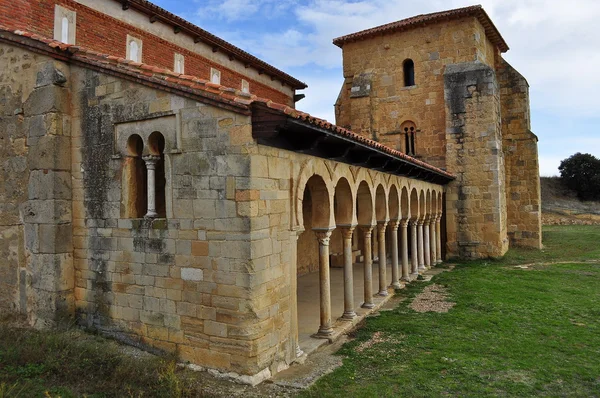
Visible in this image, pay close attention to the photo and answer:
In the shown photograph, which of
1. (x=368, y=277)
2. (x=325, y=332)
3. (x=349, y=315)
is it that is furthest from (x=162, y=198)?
(x=368, y=277)

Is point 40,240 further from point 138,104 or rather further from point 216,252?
point 216,252

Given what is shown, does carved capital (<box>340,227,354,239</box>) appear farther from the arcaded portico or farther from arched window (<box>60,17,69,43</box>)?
arched window (<box>60,17,69,43</box>)

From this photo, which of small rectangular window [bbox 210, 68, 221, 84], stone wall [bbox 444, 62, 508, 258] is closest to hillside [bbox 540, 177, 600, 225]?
stone wall [bbox 444, 62, 508, 258]

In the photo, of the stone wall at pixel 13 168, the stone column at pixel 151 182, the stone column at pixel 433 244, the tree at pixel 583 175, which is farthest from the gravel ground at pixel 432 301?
the tree at pixel 583 175

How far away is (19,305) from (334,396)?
6.15 meters

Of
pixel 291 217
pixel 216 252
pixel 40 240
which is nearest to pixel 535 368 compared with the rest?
pixel 291 217

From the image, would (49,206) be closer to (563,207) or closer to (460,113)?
(460,113)

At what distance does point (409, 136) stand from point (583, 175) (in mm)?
34281

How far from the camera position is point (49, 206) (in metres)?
7.64

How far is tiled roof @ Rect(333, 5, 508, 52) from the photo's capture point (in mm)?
18422

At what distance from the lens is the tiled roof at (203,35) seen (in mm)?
12641

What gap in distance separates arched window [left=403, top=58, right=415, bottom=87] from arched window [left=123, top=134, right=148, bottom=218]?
1575 centimetres

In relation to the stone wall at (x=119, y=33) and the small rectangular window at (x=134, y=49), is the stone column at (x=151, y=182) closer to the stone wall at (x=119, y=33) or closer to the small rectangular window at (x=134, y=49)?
the stone wall at (x=119, y=33)

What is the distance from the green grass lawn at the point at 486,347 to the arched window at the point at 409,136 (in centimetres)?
841
